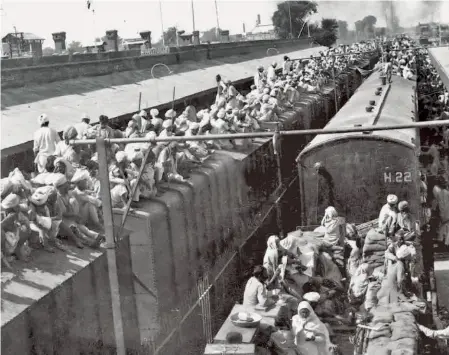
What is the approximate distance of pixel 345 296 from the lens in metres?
10.5

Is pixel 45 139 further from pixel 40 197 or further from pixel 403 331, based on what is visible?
pixel 403 331

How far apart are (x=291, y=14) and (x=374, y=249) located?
56930 mm

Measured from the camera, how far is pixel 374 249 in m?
11.1

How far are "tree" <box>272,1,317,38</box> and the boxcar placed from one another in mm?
51734

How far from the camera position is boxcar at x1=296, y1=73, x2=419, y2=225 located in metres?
11.9

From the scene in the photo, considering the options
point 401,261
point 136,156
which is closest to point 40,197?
point 136,156

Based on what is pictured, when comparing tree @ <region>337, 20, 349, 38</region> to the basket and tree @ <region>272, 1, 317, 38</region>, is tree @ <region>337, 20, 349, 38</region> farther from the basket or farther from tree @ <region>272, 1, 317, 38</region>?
the basket

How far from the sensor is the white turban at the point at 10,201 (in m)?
7.29

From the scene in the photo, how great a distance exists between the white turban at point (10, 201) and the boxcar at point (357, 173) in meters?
6.10

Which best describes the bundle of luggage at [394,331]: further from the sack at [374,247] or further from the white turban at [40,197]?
the white turban at [40,197]

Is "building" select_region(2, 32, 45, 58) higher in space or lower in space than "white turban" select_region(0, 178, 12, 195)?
higher

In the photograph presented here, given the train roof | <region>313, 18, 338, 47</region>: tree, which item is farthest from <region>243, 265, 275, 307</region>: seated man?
<region>313, 18, 338, 47</region>: tree

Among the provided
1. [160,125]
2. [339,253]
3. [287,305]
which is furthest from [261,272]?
[160,125]

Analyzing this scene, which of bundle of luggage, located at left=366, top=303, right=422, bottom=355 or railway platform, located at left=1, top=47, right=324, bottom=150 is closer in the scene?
bundle of luggage, located at left=366, top=303, right=422, bottom=355
